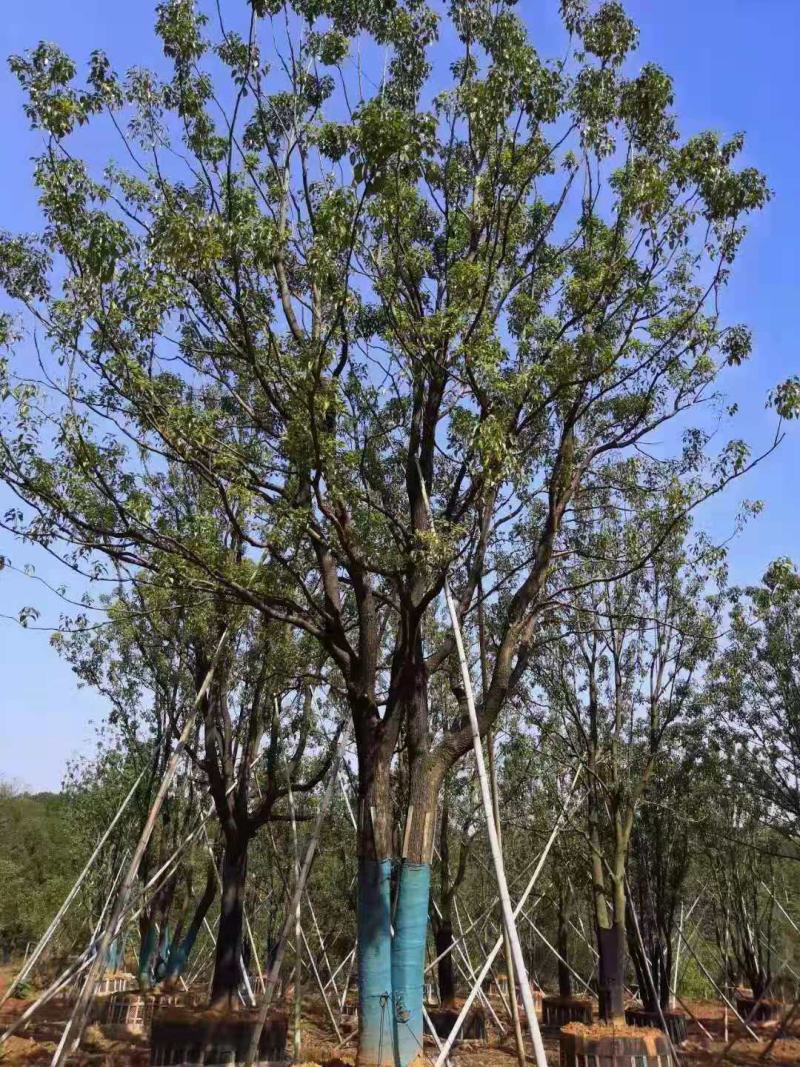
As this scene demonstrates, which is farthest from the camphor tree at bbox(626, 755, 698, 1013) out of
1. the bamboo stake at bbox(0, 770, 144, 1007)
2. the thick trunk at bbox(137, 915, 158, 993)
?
Answer: the bamboo stake at bbox(0, 770, 144, 1007)

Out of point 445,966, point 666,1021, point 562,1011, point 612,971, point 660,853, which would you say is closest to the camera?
point 612,971

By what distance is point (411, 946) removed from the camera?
8312mm

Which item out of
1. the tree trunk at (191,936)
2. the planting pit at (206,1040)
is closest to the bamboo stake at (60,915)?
the planting pit at (206,1040)

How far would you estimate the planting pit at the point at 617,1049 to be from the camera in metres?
12.4

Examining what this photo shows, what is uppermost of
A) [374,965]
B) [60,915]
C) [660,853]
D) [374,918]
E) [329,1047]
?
[660,853]

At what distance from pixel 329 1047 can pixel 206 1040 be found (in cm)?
621

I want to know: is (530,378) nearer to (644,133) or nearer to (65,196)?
(644,133)

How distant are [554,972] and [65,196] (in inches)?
1703

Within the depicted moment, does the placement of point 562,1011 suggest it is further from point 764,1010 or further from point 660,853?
point 764,1010

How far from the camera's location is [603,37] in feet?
28.6

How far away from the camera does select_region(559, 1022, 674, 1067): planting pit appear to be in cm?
1241

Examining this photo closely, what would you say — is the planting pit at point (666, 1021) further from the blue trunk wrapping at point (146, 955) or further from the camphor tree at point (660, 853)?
the blue trunk wrapping at point (146, 955)

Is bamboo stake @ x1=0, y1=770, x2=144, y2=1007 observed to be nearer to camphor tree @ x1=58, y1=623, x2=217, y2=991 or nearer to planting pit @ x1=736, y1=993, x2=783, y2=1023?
camphor tree @ x1=58, y1=623, x2=217, y2=991

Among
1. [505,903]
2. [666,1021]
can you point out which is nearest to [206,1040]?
[505,903]
